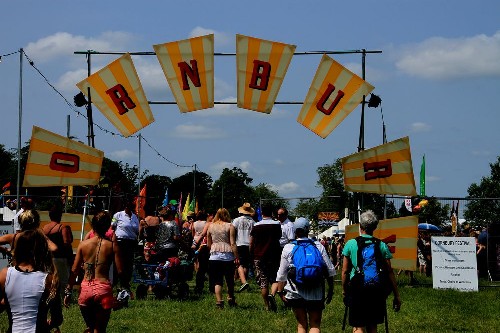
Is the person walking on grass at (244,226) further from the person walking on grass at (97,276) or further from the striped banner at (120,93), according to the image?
the person walking on grass at (97,276)

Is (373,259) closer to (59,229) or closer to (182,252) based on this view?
(59,229)

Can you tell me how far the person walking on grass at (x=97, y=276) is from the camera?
930 centimetres

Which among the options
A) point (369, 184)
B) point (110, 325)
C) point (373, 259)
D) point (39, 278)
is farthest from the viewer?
point (369, 184)

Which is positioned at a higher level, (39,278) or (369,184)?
(369,184)

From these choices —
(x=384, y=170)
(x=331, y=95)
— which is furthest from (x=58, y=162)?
(x=384, y=170)

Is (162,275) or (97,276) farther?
(162,275)

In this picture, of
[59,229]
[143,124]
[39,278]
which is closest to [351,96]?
[143,124]

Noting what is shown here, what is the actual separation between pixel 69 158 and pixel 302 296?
28.4 feet

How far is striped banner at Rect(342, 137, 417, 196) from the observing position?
1717 centimetres

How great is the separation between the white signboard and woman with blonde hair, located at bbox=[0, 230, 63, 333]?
13.9 meters

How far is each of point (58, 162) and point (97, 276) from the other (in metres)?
8.44

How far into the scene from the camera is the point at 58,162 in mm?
17500

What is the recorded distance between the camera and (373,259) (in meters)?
9.62

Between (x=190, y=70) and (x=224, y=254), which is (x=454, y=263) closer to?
(x=224, y=254)
